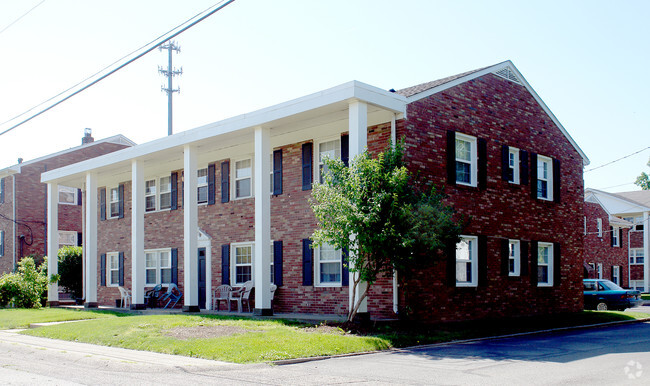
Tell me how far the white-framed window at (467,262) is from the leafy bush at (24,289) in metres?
17.3

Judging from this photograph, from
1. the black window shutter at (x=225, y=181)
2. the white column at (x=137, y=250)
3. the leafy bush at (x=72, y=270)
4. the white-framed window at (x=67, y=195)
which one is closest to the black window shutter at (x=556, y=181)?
the black window shutter at (x=225, y=181)

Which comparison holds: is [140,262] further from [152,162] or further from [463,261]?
[463,261]

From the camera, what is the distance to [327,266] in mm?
19562

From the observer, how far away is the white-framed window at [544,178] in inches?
872

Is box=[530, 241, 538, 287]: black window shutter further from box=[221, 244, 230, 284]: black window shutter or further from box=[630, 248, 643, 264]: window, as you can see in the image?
box=[630, 248, 643, 264]: window

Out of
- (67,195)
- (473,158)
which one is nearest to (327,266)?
(473,158)

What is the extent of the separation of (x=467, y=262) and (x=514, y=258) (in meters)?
2.66

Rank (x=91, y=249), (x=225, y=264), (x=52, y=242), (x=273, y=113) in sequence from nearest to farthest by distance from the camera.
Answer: (x=273, y=113), (x=225, y=264), (x=91, y=249), (x=52, y=242)

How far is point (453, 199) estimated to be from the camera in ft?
60.0

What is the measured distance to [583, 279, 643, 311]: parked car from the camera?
1014 inches

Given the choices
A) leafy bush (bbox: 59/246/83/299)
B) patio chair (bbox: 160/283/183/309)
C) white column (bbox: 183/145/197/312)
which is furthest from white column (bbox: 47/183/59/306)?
white column (bbox: 183/145/197/312)

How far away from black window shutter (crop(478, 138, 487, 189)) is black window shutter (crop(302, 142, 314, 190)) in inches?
202

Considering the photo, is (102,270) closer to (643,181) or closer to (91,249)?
(91,249)

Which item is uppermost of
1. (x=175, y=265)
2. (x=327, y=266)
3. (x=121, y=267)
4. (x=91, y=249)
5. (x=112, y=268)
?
(x=91, y=249)
